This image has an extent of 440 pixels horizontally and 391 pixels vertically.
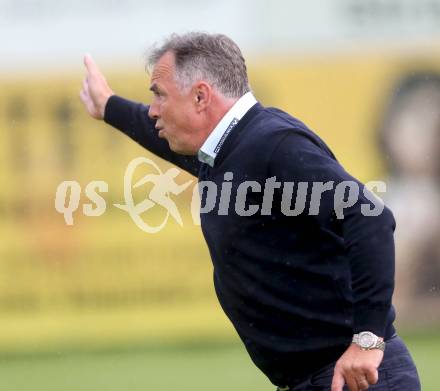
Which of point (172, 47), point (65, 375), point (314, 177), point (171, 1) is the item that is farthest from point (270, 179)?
point (171, 1)

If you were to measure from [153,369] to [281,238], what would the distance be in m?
7.02

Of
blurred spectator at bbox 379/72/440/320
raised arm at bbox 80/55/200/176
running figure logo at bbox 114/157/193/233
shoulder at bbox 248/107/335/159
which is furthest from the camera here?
blurred spectator at bbox 379/72/440/320

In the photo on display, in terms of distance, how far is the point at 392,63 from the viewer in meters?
13.1

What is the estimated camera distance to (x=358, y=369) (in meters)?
4.48

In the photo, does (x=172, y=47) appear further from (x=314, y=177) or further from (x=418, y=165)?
(x=418, y=165)

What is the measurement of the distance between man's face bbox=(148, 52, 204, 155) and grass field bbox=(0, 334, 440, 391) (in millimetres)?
5551

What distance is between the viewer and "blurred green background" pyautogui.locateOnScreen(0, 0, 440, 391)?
42.2 feet

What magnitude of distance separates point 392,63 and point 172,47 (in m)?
8.23

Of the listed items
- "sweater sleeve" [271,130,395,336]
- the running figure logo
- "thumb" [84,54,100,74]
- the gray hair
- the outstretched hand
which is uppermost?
the gray hair

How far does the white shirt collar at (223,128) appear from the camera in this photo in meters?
5.00

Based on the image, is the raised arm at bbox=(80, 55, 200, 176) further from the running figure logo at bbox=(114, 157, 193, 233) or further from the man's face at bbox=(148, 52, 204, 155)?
the running figure logo at bbox=(114, 157, 193, 233)

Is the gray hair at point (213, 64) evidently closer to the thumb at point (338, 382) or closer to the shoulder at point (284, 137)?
the shoulder at point (284, 137)

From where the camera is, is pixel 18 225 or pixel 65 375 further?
pixel 18 225

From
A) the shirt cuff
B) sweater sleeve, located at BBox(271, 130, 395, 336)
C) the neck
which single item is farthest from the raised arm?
the shirt cuff
